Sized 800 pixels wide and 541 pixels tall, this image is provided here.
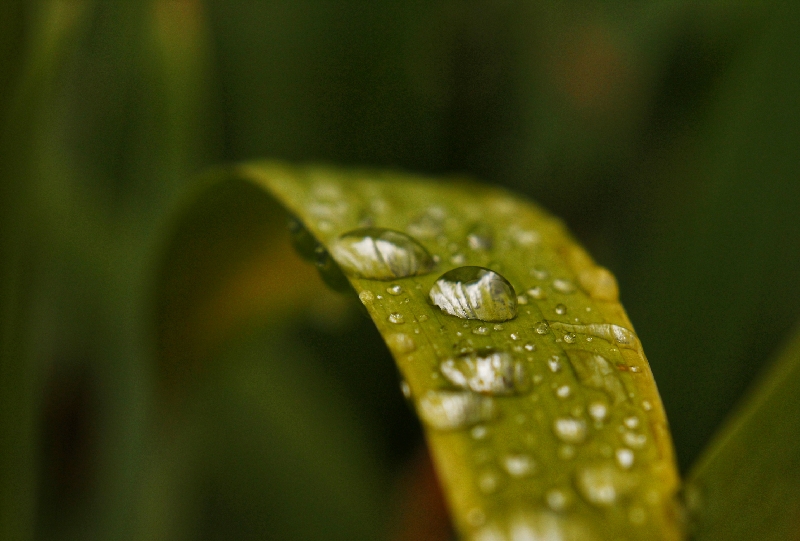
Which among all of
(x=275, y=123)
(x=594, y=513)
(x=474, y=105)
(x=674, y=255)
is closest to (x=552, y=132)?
(x=474, y=105)

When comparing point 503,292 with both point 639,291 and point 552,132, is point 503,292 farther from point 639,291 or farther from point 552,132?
point 552,132

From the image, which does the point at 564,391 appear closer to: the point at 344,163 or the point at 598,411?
the point at 598,411

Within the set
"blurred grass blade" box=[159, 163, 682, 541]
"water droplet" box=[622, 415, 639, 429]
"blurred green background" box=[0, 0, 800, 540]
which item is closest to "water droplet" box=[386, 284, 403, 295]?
"blurred grass blade" box=[159, 163, 682, 541]

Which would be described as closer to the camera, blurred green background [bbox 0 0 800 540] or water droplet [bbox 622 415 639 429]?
water droplet [bbox 622 415 639 429]

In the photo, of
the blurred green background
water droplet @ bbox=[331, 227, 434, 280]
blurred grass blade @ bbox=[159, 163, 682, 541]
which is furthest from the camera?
the blurred green background

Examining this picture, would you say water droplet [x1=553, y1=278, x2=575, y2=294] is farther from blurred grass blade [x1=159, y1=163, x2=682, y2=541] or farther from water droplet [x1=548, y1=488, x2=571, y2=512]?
water droplet [x1=548, y1=488, x2=571, y2=512]

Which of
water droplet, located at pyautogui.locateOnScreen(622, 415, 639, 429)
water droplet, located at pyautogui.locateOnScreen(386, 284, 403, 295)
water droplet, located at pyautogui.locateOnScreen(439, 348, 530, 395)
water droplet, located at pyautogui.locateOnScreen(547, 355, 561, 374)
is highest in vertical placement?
water droplet, located at pyautogui.locateOnScreen(622, 415, 639, 429)
